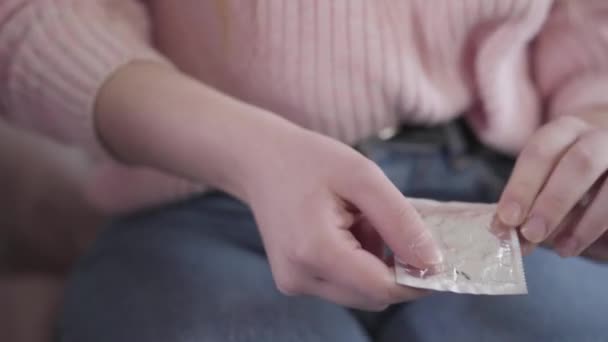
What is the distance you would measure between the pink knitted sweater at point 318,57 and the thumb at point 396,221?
16cm

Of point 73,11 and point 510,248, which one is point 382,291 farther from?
point 73,11

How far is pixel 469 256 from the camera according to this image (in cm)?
47

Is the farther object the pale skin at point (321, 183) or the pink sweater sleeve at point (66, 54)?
the pink sweater sleeve at point (66, 54)

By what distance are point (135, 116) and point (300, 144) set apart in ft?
0.51

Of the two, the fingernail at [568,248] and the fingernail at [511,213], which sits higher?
the fingernail at [511,213]

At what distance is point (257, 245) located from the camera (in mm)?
594

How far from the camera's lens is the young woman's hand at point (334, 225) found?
44cm

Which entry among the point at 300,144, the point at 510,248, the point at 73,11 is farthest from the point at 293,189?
the point at 73,11

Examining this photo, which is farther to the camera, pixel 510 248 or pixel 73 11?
pixel 73 11

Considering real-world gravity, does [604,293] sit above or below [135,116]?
below

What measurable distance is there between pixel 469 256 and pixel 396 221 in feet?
0.19

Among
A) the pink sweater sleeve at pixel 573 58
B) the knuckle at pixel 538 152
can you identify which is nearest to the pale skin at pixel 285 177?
the knuckle at pixel 538 152

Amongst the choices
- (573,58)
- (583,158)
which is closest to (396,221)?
(583,158)

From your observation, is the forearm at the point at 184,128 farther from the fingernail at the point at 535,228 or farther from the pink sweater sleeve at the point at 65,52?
the fingernail at the point at 535,228
